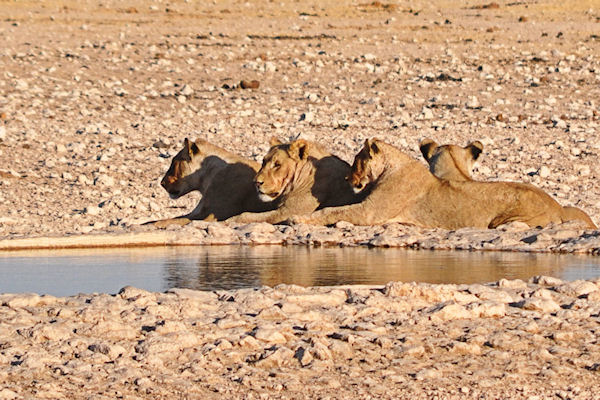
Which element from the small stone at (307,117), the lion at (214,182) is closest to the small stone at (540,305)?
the lion at (214,182)

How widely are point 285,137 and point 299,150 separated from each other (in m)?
5.43

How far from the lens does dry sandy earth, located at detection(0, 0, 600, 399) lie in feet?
17.5

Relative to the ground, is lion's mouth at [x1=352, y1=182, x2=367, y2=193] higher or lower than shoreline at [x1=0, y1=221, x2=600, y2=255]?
higher

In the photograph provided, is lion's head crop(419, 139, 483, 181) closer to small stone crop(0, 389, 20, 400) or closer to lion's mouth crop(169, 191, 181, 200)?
lion's mouth crop(169, 191, 181, 200)

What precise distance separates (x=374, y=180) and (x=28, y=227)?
313 cm

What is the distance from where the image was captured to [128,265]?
876 cm

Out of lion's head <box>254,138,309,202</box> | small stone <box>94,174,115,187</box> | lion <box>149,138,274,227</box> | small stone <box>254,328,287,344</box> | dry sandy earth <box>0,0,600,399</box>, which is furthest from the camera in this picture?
small stone <box>94,174,115,187</box>

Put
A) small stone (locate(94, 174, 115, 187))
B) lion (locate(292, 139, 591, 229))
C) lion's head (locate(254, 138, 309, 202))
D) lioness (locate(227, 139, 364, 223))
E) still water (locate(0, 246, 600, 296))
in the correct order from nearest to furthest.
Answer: still water (locate(0, 246, 600, 296)) → lion (locate(292, 139, 591, 229)) → lioness (locate(227, 139, 364, 223)) → lion's head (locate(254, 138, 309, 202)) → small stone (locate(94, 174, 115, 187))

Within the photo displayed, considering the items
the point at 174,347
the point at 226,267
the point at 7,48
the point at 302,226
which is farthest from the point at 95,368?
the point at 7,48

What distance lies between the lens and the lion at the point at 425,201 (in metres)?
10.4

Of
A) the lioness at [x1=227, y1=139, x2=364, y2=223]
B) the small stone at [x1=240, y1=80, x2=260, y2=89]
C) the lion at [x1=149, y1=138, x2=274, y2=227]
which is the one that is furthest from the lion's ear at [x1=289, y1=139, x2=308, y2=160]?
the small stone at [x1=240, y1=80, x2=260, y2=89]

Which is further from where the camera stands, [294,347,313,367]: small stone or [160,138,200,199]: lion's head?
[160,138,200,199]: lion's head

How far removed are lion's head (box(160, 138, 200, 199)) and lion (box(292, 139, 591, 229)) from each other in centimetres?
178

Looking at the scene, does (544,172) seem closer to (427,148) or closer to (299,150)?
(427,148)
